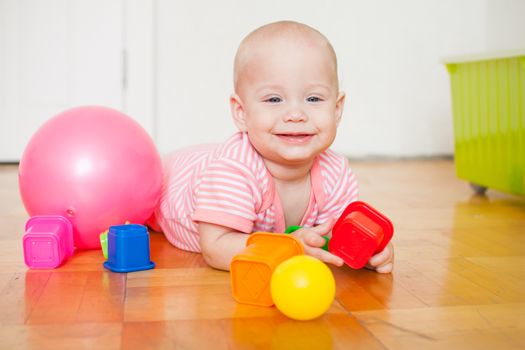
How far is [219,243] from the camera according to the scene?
101 cm

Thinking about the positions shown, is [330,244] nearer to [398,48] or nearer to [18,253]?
[18,253]

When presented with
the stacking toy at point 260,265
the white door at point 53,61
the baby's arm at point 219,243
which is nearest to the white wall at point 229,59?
the white door at point 53,61

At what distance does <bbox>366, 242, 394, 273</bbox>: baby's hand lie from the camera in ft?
3.30

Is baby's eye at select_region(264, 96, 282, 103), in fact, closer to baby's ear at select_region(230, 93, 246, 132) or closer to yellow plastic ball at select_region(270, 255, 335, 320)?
baby's ear at select_region(230, 93, 246, 132)

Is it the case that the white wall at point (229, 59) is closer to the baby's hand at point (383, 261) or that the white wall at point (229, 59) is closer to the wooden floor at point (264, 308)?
the wooden floor at point (264, 308)

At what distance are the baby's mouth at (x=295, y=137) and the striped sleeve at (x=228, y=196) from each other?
3.1 inches

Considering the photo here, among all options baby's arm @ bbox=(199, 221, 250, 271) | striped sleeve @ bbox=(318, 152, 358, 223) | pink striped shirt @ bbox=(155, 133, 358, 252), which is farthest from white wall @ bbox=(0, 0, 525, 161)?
baby's arm @ bbox=(199, 221, 250, 271)

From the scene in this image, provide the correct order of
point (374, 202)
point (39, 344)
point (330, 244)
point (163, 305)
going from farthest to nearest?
point (374, 202) < point (330, 244) < point (163, 305) < point (39, 344)

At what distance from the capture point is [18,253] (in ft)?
3.78

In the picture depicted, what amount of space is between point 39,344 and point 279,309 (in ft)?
0.93

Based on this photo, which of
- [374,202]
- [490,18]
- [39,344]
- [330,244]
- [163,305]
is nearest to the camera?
[39,344]

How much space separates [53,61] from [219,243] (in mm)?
1831

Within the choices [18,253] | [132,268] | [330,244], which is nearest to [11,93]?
[18,253]

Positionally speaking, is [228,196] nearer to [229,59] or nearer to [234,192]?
[234,192]
